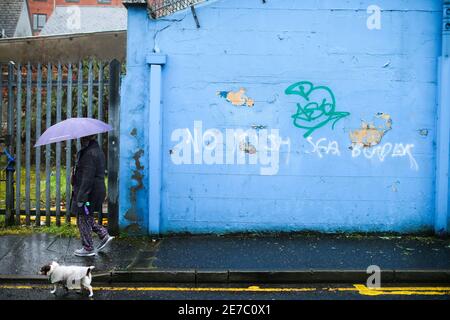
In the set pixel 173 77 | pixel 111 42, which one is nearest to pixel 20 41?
pixel 111 42

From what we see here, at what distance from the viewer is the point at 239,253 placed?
694 centimetres

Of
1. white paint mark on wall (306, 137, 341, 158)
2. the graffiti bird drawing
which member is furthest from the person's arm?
white paint mark on wall (306, 137, 341, 158)

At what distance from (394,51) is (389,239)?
9.68 feet

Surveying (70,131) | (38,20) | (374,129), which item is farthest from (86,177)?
(38,20)

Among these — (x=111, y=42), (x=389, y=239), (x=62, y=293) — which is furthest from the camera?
(x=111, y=42)

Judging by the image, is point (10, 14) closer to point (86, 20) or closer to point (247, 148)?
point (86, 20)

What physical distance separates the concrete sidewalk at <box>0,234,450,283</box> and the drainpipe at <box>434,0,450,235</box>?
0.40 meters

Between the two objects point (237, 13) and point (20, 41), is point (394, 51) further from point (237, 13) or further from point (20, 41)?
point (20, 41)

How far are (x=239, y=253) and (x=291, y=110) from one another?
2.46 metres

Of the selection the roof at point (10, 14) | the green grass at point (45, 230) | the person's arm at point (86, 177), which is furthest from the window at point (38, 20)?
the person's arm at point (86, 177)

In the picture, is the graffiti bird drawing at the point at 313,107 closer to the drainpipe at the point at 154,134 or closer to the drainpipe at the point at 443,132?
the drainpipe at the point at 443,132

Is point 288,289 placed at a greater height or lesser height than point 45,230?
lesser

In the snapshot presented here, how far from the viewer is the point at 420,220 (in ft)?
26.2

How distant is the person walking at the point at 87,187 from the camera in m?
6.71
